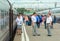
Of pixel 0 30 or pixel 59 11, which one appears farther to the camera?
pixel 59 11

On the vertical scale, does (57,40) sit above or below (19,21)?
below

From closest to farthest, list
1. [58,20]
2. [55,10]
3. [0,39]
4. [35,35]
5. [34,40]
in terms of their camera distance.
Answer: [0,39] < [34,40] < [35,35] < [58,20] < [55,10]

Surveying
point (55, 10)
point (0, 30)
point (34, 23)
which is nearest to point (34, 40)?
point (34, 23)

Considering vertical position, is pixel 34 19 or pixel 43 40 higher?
pixel 34 19

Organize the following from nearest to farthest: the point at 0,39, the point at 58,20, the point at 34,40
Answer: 1. the point at 0,39
2. the point at 34,40
3. the point at 58,20

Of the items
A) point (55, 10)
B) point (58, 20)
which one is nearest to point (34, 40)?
point (58, 20)

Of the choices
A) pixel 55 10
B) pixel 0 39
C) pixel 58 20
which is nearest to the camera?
pixel 0 39

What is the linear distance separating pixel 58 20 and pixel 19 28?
39339mm

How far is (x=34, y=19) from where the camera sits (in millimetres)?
17812

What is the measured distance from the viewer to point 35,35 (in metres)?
19.0

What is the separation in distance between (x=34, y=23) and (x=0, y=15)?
8.48m

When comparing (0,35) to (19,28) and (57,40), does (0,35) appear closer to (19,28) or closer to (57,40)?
(57,40)

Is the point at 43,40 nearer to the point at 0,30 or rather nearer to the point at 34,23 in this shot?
the point at 34,23

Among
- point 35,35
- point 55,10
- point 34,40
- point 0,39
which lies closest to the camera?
point 0,39
